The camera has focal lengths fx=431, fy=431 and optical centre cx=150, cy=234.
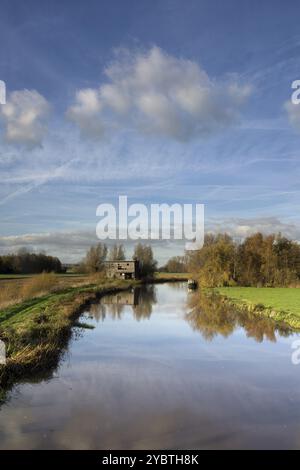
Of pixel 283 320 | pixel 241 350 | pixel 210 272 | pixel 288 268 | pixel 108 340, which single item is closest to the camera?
pixel 241 350

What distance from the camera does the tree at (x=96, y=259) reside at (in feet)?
320

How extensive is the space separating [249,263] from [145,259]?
4198cm

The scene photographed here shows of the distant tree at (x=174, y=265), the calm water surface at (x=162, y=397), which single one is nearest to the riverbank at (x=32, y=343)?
the calm water surface at (x=162, y=397)

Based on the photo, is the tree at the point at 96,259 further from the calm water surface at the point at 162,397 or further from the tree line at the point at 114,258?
the calm water surface at the point at 162,397

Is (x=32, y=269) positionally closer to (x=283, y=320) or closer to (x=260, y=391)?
(x=283, y=320)

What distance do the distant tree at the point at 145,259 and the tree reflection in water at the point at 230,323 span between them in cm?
6781

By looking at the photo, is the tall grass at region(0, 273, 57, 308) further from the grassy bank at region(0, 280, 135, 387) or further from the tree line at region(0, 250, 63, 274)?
the tree line at region(0, 250, 63, 274)

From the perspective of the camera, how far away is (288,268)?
6881 cm

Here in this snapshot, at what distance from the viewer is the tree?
3839 inches

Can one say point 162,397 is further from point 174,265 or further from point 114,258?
point 174,265

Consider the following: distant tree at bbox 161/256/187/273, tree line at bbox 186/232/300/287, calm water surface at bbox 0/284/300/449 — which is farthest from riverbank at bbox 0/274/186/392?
distant tree at bbox 161/256/187/273

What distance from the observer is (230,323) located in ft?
89.9
